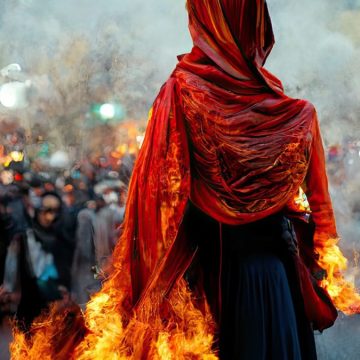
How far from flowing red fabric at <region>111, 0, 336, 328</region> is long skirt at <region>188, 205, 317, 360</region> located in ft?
0.41

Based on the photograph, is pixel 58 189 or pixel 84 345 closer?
pixel 84 345

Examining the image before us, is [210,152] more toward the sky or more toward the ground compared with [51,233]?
more toward the sky

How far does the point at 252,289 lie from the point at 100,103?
3.78m

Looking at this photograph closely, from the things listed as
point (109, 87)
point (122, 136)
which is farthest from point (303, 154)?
point (109, 87)

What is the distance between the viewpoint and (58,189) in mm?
3943

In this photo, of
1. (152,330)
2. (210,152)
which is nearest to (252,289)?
(152,330)

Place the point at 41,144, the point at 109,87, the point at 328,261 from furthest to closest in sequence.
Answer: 1. the point at 109,87
2. the point at 41,144
3. the point at 328,261

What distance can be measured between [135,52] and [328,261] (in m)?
3.78

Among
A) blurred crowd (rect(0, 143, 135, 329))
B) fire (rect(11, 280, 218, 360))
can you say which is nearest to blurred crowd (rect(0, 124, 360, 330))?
blurred crowd (rect(0, 143, 135, 329))

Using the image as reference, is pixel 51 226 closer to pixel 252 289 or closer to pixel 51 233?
pixel 51 233

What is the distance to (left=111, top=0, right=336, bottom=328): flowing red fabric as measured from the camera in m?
1.60

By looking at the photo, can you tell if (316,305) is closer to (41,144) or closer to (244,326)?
(244,326)

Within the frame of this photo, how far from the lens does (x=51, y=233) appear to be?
352 centimetres

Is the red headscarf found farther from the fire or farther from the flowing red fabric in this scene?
the fire
